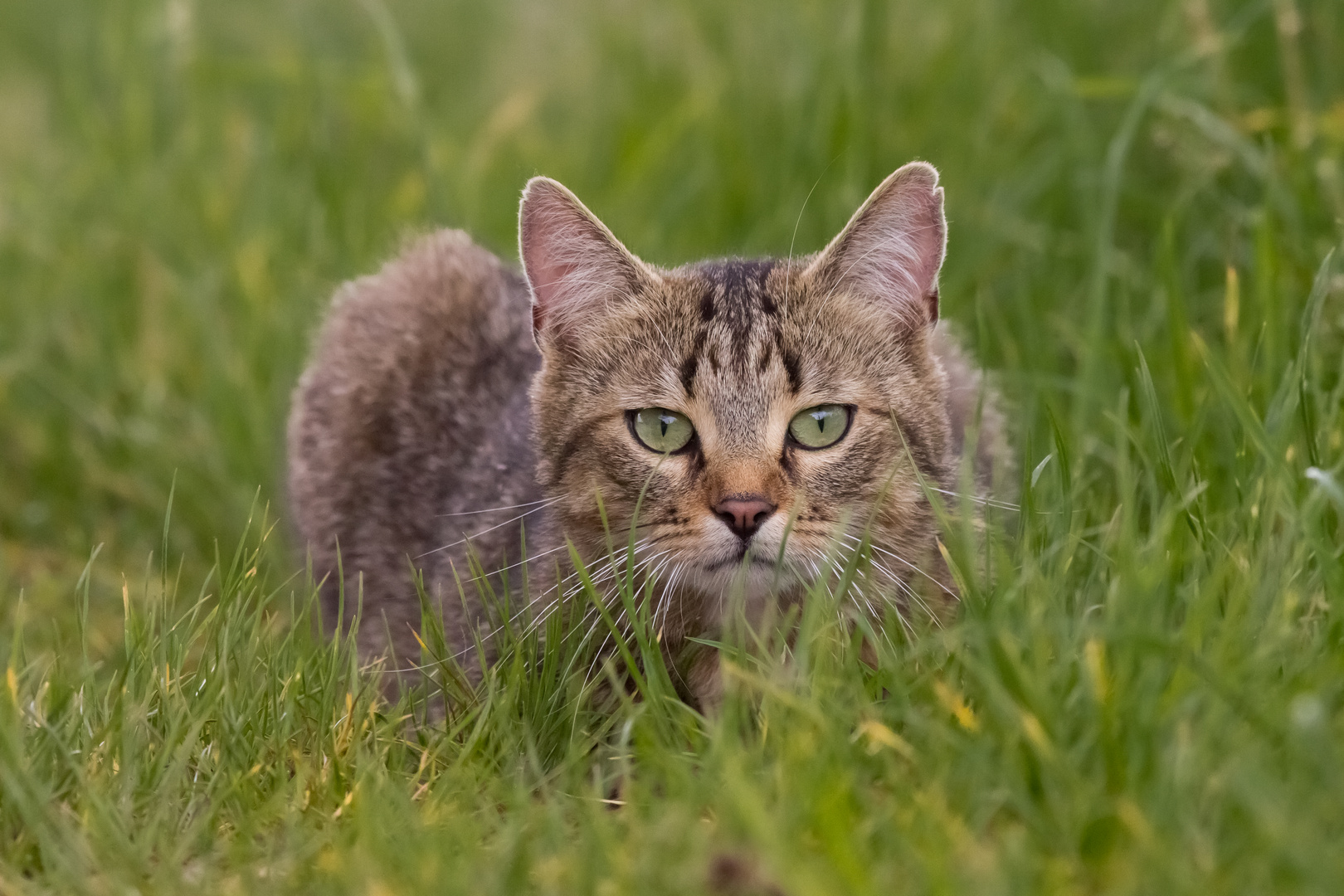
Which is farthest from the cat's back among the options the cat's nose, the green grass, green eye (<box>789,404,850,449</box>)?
the cat's nose

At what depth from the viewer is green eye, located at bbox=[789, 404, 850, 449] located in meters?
3.13

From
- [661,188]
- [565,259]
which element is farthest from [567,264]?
[661,188]

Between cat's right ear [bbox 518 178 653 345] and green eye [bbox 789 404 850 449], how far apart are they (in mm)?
504

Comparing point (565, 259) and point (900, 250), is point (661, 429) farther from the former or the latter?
point (900, 250)

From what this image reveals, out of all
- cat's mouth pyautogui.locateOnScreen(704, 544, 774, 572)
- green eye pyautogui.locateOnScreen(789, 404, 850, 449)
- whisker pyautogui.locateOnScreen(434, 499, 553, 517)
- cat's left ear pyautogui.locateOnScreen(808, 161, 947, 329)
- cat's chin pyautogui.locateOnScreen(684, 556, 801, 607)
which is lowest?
cat's chin pyautogui.locateOnScreen(684, 556, 801, 607)

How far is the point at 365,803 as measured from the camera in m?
2.44

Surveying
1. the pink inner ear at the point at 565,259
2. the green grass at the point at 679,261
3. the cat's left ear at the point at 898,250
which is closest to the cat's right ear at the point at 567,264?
the pink inner ear at the point at 565,259

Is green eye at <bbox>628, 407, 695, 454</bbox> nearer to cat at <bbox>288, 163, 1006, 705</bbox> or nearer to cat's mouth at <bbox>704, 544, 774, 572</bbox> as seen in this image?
cat at <bbox>288, 163, 1006, 705</bbox>

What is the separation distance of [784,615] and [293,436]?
1992 millimetres

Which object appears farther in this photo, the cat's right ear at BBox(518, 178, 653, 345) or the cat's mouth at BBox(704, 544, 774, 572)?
the cat's right ear at BBox(518, 178, 653, 345)

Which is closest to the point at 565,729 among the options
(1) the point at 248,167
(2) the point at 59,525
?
(2) the point at 59,525

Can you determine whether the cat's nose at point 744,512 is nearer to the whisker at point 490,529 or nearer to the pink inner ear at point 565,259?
the whisker at point 490,529

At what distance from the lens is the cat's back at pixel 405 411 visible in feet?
13.6

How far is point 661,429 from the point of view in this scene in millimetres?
3189
